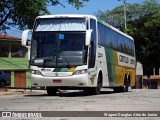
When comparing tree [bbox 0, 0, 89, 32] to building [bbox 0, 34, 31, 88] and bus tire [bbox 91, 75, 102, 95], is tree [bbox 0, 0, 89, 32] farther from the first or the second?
building [bbox 0, 34, 31, 88]

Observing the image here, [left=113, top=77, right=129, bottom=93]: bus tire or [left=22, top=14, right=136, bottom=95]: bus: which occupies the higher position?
[left=22, top=14, right=136, bottom=95]: bus

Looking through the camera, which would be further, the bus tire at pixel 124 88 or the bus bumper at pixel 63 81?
the bus tire at pixel 124 88

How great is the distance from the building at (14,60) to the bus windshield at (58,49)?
108ft

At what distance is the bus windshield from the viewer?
1809cm

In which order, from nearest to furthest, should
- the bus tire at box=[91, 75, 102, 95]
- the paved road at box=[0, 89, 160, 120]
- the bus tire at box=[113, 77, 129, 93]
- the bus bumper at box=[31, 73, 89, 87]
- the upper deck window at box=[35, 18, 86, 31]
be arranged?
the paved road at box=[0, 89, 160, 120] → the bus bumper at box=[31, 73, 89, 87] → the upper deck window at box=[35, 18, 86, 31] → the bus tire at box=[91, 75, 102, 95] → the bus tire at box=[113, 77, 129, 93]

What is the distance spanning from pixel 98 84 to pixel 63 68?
9.07ft

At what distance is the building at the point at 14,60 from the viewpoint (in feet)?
169

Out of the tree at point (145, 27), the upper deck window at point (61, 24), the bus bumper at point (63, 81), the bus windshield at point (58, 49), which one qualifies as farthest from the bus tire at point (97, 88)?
the tree at point (145, 27)

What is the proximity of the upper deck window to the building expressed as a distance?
32.5 metres

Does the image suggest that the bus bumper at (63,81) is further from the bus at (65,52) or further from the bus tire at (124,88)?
the bus tire at (124,88)

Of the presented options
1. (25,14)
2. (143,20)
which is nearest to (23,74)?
(143,20)

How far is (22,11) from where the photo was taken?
30.7 metres

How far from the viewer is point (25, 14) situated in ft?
101

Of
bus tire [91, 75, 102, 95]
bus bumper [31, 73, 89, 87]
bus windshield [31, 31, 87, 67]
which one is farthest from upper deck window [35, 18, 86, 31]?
bus tire [91, 75, 102, 95]
